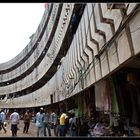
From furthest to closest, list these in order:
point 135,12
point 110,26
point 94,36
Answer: point 94,36 → point 110,26 → point 135,12

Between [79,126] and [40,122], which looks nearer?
[79,126]

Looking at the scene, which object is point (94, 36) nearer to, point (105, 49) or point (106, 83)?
point (105, 49)

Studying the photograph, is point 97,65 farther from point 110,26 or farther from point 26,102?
point 26,102

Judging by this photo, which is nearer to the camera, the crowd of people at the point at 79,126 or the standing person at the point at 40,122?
the crowd of people at the point at 79,126

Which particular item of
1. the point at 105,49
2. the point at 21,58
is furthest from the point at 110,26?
the point at 21,58

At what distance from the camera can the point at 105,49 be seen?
282 inches

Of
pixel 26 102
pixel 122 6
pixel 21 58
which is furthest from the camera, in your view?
pixel 21 58

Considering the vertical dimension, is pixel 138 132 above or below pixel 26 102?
below

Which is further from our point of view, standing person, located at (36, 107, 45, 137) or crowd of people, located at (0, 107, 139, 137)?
standing person, located at (36, 107, 45, 137)

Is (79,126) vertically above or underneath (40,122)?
underneath

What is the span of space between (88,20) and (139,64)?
173 cm

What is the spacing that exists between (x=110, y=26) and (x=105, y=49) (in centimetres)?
93

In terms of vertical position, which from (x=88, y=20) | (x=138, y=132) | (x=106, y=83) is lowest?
(x=138, y=132)

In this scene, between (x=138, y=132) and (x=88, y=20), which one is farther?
(x=88, y=20)
